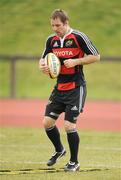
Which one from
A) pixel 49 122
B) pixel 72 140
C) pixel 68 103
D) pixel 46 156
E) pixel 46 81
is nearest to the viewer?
pixel 72 140

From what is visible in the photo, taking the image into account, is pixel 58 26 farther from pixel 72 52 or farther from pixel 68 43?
pixel 72 52

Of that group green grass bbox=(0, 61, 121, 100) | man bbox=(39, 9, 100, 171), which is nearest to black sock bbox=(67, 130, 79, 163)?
man bbox=(39, 9, 100, 171)

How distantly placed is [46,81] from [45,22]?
6.07 meters

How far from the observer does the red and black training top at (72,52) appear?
1038 centimetres

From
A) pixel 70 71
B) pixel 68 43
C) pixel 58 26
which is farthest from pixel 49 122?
pixel 58 26

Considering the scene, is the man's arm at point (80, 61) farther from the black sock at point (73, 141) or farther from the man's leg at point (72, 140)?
the black sock at point (73, 141)

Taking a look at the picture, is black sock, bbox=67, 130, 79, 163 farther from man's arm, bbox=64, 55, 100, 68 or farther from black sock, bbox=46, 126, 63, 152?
man's arm, bbox=64, 55, 100, 68

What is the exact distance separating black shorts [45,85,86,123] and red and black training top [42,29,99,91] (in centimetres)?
8

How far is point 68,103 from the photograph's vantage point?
10375mm

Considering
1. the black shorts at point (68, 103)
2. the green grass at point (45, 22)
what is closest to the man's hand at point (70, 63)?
the black shorts at point (68, 103)

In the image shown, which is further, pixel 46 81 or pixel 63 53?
pixel 46 81

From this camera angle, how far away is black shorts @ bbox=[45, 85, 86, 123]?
10305 mm

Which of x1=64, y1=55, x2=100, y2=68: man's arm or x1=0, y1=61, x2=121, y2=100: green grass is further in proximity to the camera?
x1=0, y1=61, x2=121, y2=100: green grass

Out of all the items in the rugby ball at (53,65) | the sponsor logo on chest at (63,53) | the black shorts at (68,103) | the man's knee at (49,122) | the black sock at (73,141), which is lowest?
the black sock at (73,141)
